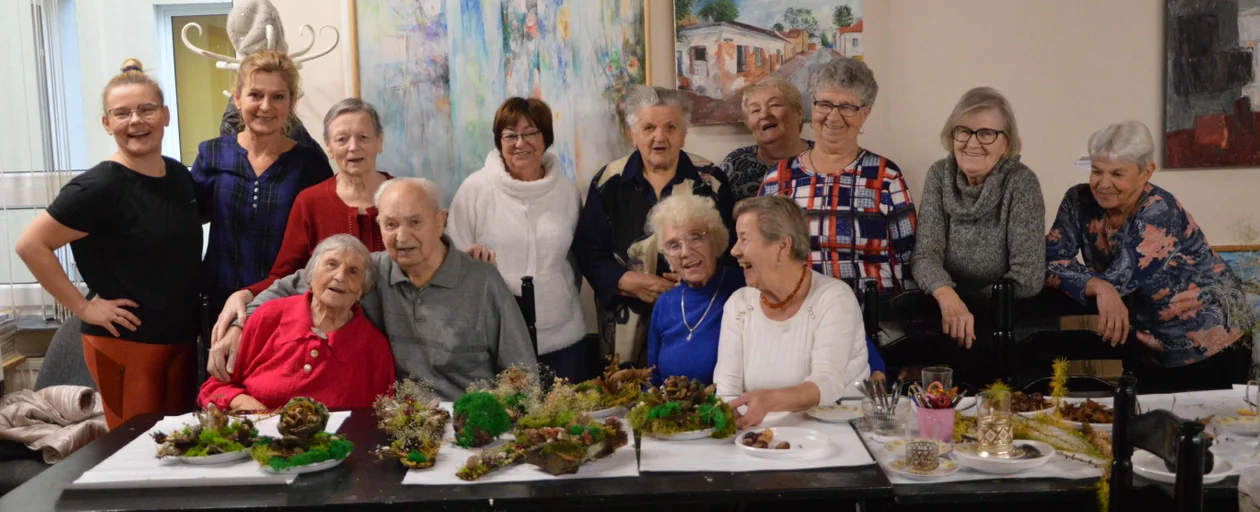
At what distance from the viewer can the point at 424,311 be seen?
295 centimetres

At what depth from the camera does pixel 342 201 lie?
3.24m

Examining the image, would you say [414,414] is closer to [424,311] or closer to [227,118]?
[424,311]

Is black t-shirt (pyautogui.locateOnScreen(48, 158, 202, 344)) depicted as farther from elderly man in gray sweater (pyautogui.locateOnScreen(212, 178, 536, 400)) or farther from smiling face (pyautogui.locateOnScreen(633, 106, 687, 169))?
smiling face (pyautogui.locateOnScreen(633, 106, 687, 169))

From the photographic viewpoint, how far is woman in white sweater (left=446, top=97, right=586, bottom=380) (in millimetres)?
3416

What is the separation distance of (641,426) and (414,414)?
508 millimetres

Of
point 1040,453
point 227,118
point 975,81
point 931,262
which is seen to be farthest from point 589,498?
point 975,81

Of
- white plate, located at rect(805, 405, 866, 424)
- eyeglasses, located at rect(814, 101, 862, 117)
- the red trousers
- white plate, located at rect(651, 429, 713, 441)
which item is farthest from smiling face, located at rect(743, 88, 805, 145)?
the red trousers

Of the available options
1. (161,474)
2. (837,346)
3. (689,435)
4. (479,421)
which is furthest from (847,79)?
(161,474)

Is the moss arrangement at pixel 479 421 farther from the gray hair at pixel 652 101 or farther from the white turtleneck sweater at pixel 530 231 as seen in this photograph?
the gray hair at pixel 652 101

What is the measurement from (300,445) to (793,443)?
41.7 inches

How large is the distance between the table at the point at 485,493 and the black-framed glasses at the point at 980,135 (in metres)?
1.40

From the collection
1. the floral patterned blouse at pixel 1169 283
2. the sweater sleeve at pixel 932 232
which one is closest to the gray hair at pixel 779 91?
the sweater sleeve at pixel 932 232

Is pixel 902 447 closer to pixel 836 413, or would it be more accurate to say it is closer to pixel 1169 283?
pixel 836 413

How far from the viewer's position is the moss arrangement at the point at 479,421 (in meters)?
2.26
